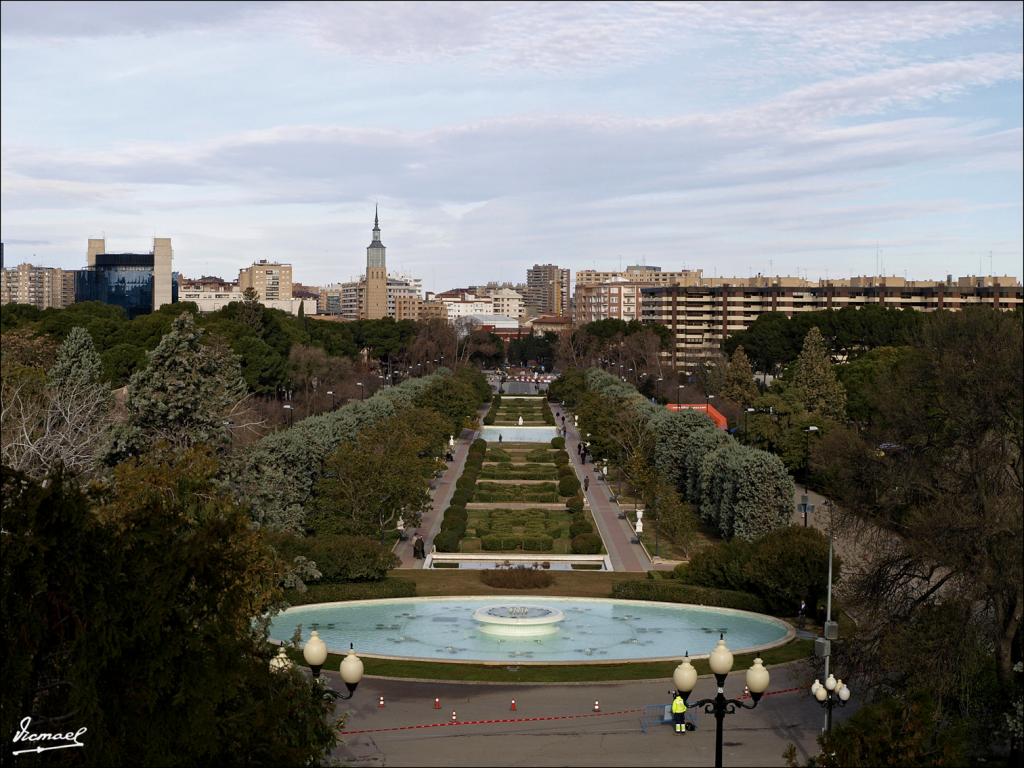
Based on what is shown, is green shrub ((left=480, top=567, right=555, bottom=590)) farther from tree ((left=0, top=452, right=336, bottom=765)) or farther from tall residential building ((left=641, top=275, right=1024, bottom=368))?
tall residential building ((left=641, top=275, right=1024, bottom=368))

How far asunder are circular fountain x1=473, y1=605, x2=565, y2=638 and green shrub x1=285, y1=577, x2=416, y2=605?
11.0 feet

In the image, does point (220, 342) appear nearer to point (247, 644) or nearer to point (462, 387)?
point (462, 387)

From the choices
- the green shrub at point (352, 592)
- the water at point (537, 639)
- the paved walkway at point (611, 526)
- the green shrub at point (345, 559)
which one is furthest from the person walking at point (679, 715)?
the paved walkway at point (611, 526)

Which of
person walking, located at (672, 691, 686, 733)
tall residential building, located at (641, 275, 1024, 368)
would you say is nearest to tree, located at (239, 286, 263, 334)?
tall residential building, located at (641, 275, 1024, 368)

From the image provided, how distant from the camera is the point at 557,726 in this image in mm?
25031

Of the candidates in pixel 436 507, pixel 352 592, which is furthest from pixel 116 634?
pixel 436 507

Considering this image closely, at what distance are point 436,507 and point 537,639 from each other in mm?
23794

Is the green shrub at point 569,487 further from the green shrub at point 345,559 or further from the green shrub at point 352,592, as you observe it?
the green shrub at point 352,592

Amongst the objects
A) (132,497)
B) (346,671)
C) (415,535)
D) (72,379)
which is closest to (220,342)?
(72,379)

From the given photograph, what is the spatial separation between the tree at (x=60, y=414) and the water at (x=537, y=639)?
7.32 m

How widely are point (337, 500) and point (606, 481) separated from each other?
80.8 feet

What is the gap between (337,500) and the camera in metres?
45.7

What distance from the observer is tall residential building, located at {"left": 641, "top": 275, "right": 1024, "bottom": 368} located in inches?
5994

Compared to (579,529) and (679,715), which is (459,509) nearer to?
(579,529)
